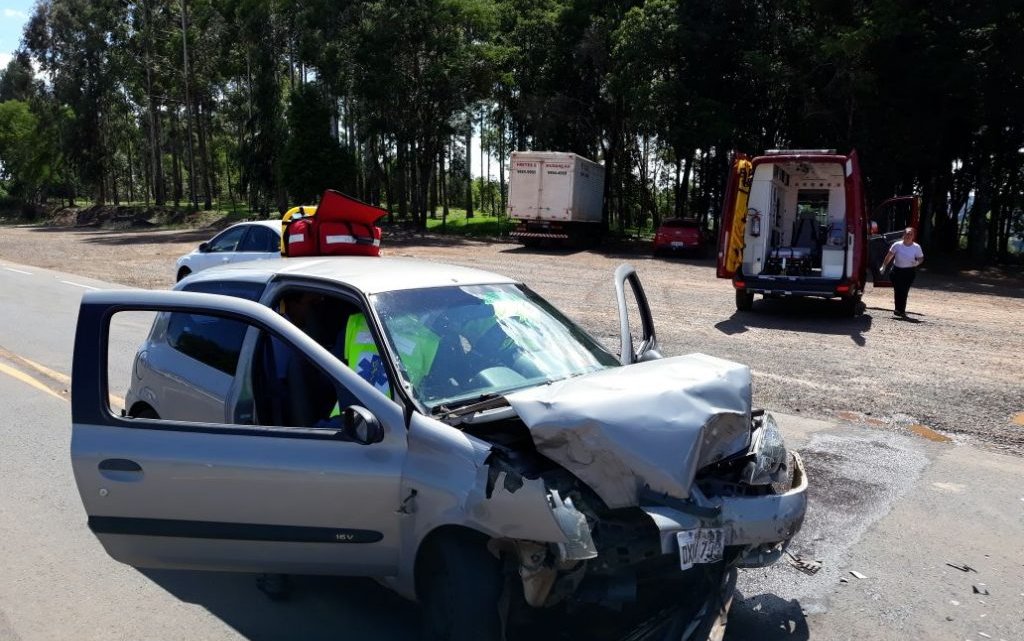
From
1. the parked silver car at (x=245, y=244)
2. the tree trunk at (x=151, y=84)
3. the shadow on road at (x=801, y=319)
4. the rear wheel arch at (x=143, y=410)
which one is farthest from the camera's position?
the tree trunk at (x=151, y=84)

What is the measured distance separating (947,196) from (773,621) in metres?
35.5

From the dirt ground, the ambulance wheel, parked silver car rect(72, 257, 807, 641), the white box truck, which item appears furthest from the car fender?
the white box truck

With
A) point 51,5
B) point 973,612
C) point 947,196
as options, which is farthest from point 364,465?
point 51,5

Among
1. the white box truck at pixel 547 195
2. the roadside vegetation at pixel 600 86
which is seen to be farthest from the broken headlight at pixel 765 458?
the white box truck at pixel 547 195

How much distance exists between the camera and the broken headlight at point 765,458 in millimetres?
3301

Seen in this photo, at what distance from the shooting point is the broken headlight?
3.30 meters

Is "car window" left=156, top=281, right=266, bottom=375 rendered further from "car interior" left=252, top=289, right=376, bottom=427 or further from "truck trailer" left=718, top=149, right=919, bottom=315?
"truck trailer" left=718, top=149, right=919, bottom=315

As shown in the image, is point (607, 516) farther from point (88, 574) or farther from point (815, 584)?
point (88, 574)

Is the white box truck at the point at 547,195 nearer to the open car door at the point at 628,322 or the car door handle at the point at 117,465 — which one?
the open car door at the point at 628,322

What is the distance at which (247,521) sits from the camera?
10.6ft

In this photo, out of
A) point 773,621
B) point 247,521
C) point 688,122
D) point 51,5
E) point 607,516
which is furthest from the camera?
point 51,5

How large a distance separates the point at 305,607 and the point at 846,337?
10732 mm

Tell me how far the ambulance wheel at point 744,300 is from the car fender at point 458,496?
497 inches

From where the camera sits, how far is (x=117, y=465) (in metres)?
3.30
